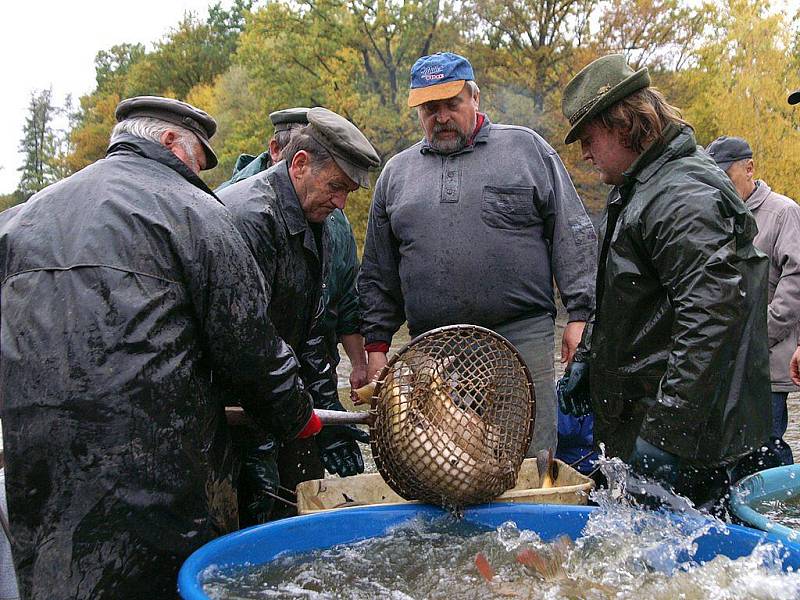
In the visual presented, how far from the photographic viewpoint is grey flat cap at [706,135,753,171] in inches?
202

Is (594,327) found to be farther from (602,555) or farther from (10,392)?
(10,392)

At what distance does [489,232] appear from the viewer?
4074 millimetres

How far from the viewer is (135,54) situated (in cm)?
7212

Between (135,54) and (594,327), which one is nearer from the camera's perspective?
(594,327)

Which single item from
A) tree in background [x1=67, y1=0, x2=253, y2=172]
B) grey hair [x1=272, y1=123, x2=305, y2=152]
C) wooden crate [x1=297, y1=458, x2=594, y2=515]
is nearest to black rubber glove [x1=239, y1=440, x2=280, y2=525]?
wooden crate [x1=297, y1=458, x2=594, y2=515]

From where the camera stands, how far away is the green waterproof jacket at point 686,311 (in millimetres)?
2621

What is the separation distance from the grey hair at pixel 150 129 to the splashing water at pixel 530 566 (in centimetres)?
137

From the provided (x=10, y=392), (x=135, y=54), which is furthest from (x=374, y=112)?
(x=135, y=54)

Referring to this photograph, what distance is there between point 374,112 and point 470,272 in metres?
24.3

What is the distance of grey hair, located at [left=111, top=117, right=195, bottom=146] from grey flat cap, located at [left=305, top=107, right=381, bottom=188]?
0.67m

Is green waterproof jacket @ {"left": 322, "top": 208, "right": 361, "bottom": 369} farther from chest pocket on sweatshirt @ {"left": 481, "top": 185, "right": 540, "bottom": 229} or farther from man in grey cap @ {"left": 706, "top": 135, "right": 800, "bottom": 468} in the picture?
man in grey cap @ {"left": 706, "top": 135, "right": 800, "bottom": 468}

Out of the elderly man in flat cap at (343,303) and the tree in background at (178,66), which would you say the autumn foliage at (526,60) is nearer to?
the elderly man in flat cap at (343,303)

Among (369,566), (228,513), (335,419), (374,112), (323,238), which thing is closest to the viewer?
(369,566)

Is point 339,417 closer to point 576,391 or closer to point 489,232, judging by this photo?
point 576,391
